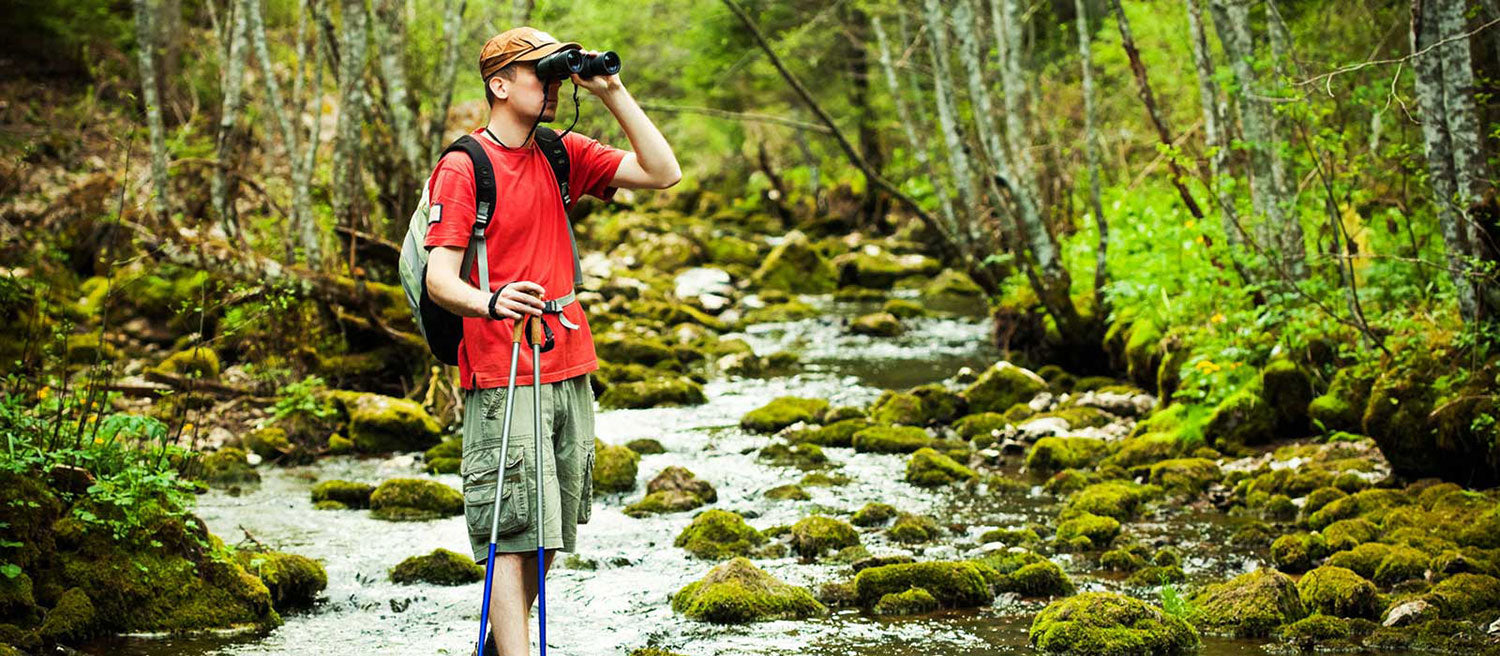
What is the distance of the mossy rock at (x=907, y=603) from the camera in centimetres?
632

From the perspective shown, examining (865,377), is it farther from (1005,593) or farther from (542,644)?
(542,644)

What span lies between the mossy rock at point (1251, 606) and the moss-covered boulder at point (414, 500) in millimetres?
5513

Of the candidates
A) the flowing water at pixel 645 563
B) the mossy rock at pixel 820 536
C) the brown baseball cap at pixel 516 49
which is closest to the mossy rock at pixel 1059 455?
the flowing water at pixel 645 563

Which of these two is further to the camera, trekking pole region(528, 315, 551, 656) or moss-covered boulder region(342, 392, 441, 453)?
moss-covered boulder region(342, 392, 441, 453)

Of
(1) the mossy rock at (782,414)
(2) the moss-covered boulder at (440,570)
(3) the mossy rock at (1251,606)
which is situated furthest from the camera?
(1) the mossy rock at (782,414)

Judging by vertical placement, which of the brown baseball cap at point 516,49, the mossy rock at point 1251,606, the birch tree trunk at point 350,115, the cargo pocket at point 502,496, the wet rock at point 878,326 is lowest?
the mossy rock at point 1251,606

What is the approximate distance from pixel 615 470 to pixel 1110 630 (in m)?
5.38

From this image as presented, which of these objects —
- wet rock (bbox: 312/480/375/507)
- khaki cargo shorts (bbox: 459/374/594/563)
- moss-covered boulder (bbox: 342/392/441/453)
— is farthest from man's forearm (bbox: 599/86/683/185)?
moss-covered boulder (bbox: 342/392/441/453)

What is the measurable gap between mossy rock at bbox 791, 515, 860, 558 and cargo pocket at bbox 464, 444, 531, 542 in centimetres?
384

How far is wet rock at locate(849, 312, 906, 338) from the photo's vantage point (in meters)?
18.6

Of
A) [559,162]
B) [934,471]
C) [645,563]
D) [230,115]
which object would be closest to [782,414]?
[934,471]

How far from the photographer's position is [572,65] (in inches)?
163

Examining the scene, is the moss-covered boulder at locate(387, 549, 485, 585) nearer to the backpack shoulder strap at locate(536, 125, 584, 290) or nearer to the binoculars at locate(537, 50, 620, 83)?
the backpack shoulder strap at locate(536, 125, 584, 290)

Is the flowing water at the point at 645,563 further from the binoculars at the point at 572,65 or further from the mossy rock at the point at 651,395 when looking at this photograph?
the binoculars at the point at 572,65
